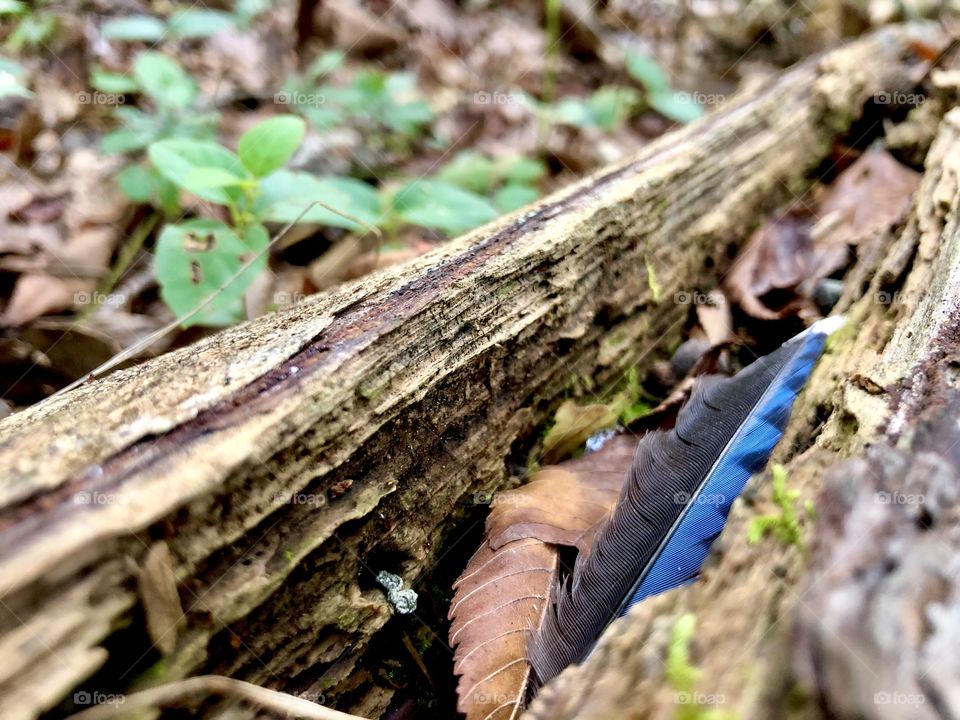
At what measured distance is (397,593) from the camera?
1336 mm

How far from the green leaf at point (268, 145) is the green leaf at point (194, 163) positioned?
0.07m

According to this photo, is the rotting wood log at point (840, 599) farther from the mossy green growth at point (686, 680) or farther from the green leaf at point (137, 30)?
the green leaf at point (137, 30)

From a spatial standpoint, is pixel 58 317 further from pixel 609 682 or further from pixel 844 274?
pixel 844 274

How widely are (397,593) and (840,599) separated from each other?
0.79 meters

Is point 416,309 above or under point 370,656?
above

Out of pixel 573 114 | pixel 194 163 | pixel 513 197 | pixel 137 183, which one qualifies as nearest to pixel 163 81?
pixel 137 183

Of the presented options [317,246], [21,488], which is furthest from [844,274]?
[21,488]

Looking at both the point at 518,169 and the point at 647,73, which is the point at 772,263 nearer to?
the point at 518,169

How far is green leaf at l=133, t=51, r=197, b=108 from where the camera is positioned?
271 centimetres

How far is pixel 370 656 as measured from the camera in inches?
52.7

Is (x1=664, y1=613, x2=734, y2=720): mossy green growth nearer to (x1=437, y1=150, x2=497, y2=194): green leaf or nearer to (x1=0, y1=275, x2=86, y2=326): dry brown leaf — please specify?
(x1=0, y1=275, x2=86, y2=326): dry brown leaf

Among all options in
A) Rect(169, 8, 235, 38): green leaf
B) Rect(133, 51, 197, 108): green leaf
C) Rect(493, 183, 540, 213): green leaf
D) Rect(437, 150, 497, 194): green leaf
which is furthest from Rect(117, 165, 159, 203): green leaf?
Rect(493, 183, 540, 213): green leaf

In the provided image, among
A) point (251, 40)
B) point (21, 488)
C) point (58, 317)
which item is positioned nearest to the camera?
point (21, 488)

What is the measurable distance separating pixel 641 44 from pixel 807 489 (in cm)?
475
